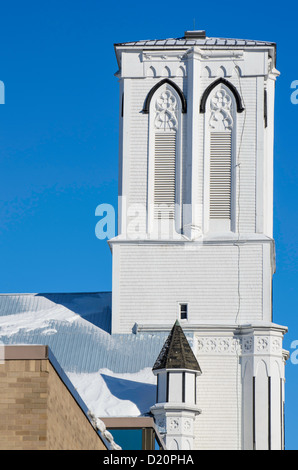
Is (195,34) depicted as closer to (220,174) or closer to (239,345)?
(220,174)

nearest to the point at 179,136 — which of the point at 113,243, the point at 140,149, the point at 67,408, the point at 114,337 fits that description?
the point at 140,149

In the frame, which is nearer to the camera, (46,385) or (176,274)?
(46,385)

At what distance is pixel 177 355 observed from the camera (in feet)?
158

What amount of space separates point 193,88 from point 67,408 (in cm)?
3446

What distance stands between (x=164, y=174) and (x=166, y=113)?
102 inches

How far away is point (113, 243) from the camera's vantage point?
5488 cm

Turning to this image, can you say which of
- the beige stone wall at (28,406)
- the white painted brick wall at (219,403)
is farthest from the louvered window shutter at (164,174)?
the beige stone wall at (28,406)

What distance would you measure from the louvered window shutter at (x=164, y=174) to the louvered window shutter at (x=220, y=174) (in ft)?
5.16

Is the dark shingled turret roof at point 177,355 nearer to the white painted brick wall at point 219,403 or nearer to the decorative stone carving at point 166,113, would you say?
the white painted brick wall at point 219,403

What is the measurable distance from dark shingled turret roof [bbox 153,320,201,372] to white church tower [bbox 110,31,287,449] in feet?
11.0

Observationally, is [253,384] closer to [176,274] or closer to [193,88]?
[176,274]

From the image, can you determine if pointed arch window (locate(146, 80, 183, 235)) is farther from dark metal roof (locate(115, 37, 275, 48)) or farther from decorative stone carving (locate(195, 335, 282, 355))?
decorative stone carving (locate(195, 335, 282, 355))

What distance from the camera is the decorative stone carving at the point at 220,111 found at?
183 feet
